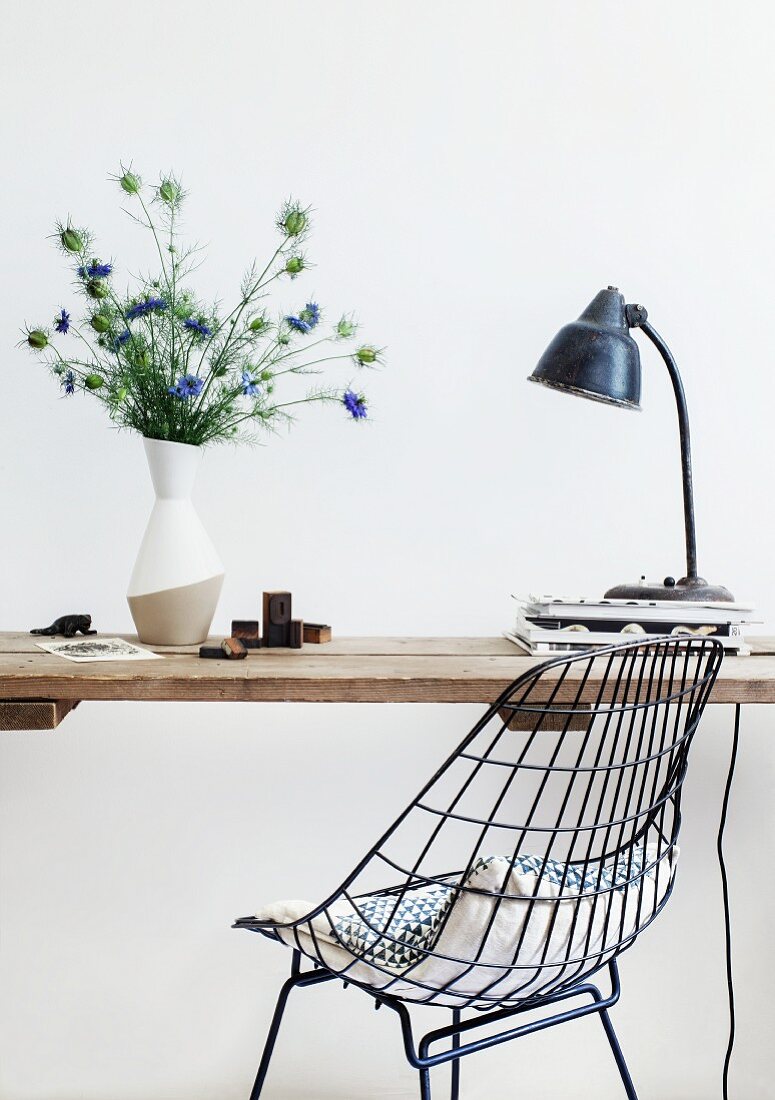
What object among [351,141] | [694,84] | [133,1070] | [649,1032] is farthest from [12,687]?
[694,84]

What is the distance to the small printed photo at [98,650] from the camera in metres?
1.58

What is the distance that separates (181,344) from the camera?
1791 millimetres

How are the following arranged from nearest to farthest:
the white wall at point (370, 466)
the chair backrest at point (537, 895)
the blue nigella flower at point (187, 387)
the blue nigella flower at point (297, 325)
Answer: the chair backrest at point (537, 895), the blue nigella flower at point (187, 387), the blue nigella flower at point (297, 325), the white wall at point (370, 466)

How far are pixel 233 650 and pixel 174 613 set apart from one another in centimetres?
19

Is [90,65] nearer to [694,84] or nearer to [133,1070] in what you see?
[694,84]

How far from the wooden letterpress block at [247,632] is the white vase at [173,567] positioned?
0.18 ft

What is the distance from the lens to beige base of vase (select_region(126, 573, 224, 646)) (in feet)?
5.69

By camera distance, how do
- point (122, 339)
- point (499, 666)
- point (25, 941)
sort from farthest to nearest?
1. point (25, 941)
2. point (122, 339)
3. point (499, 666)

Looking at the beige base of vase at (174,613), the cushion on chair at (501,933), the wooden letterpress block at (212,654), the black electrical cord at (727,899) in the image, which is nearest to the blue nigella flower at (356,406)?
the beige base of vase at (174,613)

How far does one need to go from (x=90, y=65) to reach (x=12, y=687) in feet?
4.10

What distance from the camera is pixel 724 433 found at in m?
2.11

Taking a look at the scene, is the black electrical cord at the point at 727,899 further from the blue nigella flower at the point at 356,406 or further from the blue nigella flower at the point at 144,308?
the blue nigella flower at the point at 144,308

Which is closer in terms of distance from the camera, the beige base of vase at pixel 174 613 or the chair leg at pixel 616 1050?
the chair leg at pixel 616 1050

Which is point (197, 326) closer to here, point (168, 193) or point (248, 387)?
point (248, 387)
